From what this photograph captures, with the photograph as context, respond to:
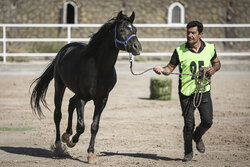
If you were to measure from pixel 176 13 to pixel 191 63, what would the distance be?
19.5 metres

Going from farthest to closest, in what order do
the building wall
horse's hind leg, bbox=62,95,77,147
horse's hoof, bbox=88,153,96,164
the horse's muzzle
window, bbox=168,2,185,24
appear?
window, bbox=168,2,185,24 → the building wall → horse's hind leg, bbox=62,95,77,147 → horse's hoof, bbox=88,153,96,164 → the horse's muzzle

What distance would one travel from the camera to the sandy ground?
695cm

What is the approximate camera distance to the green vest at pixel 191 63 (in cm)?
656

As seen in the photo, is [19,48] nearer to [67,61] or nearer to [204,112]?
[67,61]

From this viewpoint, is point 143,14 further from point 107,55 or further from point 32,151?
point 107,55

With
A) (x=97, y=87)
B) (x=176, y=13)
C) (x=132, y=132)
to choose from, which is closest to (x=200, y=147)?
(x=97, y=87)

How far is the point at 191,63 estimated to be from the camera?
6582 mm

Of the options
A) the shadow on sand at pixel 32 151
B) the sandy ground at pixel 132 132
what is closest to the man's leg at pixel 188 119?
the sandy ground at pixel 132 132

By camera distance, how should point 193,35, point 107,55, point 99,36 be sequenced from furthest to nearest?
1. point 99,36
2. point 107,55
3. point 193,35

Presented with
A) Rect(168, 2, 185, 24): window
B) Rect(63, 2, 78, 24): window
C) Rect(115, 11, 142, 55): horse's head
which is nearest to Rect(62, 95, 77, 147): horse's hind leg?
Rect(115, 11, 142, 55): horse's head

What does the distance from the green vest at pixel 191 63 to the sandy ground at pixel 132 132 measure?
95 centimetres

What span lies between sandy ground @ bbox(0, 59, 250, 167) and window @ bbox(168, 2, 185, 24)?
10.5 metres

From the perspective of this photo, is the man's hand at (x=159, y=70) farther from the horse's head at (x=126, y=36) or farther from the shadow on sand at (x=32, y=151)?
the shadow on sand at (x=32, y=151)

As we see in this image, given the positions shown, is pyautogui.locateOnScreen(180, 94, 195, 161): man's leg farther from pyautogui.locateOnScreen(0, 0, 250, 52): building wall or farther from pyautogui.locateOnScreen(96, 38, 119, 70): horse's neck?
pyautogui.locateOnScreen(0, 0, 250, 52): building wall
